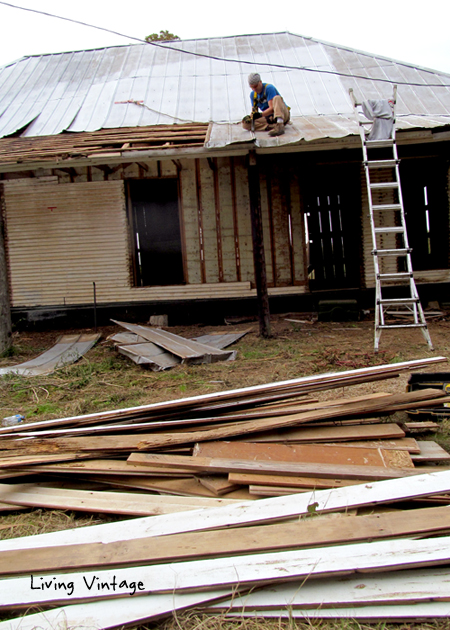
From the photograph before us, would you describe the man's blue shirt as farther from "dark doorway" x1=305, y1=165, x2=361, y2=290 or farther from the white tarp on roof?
"dark doorway" x1=305, y1=165, x2=361, y2=290

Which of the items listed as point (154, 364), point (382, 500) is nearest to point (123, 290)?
point (154, 364)

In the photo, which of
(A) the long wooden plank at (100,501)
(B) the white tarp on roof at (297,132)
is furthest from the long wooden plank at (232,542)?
(B) the white tarp on roof at (297,132)

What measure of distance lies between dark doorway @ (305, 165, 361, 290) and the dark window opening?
130cm

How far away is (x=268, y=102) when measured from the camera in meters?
7.19

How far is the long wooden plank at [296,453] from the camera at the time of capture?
2.68m

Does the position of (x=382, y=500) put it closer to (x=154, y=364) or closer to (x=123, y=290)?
(x=154, y=364)

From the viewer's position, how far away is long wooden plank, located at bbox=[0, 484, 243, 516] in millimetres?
2404

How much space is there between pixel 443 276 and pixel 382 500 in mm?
8399

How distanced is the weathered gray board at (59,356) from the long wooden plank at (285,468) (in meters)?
4.20

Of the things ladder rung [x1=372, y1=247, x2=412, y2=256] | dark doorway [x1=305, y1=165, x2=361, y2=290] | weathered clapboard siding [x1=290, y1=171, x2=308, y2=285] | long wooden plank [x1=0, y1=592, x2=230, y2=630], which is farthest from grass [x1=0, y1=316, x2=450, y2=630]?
dark doorway [x1=305, y1=165, x2=361, y2=290]

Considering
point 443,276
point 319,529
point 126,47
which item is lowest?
point 319,529

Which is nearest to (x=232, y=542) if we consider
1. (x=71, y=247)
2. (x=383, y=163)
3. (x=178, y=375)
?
(x=178, y=375)

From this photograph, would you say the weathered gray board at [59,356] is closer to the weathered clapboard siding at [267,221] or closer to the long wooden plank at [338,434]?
the weathered clapboard siding at [267,221]

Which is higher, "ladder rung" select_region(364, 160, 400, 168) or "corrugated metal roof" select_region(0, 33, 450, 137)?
"corrugated metal roof" select_region(0, 33, 450, 137)
